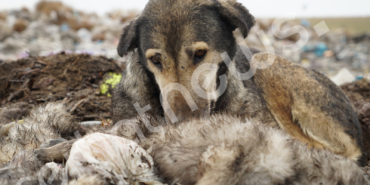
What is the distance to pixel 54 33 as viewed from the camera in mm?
11562

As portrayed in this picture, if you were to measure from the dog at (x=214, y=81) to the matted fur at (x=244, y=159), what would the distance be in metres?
0.50

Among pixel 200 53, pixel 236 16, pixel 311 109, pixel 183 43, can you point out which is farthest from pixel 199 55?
pixel 311 109

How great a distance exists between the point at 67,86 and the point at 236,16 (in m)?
2.61

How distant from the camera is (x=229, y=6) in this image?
2.89m

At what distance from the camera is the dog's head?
2.50 m

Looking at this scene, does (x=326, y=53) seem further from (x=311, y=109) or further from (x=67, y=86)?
(x=67, y=86)

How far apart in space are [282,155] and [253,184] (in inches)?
8.9

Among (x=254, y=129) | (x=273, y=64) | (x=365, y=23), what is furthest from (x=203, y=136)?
(x=365, y=23)

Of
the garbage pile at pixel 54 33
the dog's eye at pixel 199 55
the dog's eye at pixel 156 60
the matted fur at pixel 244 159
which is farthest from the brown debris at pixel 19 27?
the matted fur at pixel 244 159

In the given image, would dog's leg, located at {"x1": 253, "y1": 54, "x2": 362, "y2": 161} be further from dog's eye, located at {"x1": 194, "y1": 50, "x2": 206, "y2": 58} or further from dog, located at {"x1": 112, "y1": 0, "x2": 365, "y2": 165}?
dog's eye, located at {"x1": 194, "y1": 50, "x2": 206, "y2": 58}

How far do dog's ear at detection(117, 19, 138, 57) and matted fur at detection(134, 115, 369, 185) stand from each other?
1.28 metres

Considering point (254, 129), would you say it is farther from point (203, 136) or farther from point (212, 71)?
point (212, 71)

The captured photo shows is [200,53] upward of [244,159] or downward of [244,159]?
upward

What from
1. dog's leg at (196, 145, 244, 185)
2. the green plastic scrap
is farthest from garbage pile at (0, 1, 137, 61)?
dog's leg at (196, 145, 244, 185)
